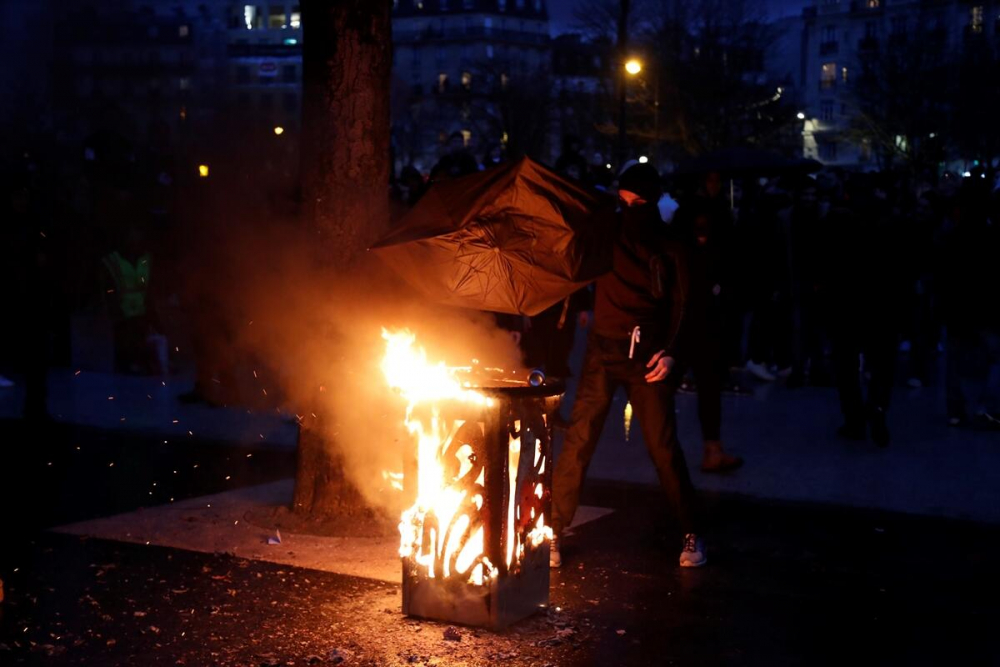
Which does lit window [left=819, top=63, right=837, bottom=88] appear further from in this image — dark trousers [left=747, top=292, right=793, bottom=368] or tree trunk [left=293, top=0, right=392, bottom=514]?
tree trunk [left=293, top=0, right=392, bottom=514]

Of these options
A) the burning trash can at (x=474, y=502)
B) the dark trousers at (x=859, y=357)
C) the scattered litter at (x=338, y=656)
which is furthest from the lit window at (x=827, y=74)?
the scattered litter at (x=338, y=656)

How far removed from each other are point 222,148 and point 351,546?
15.1ft

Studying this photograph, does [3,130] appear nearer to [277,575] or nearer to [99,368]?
[277,575]

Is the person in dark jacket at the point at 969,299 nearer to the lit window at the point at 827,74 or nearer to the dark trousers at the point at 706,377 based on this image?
the dark trousers at the point at 706,377

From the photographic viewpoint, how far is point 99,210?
518 inches

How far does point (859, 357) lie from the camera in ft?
Result: 33.2

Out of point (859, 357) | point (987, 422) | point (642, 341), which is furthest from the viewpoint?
point (987, 422)

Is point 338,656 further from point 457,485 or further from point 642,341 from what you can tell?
point 642,341

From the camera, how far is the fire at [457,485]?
17.5ft

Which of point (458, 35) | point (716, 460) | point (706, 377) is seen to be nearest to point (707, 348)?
point (706, 377)

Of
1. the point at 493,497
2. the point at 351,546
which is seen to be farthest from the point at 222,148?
the point at 493,497

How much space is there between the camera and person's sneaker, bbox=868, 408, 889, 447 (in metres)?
9.78

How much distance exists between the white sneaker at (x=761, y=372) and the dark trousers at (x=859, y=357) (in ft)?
12.2

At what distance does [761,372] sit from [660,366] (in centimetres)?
803
